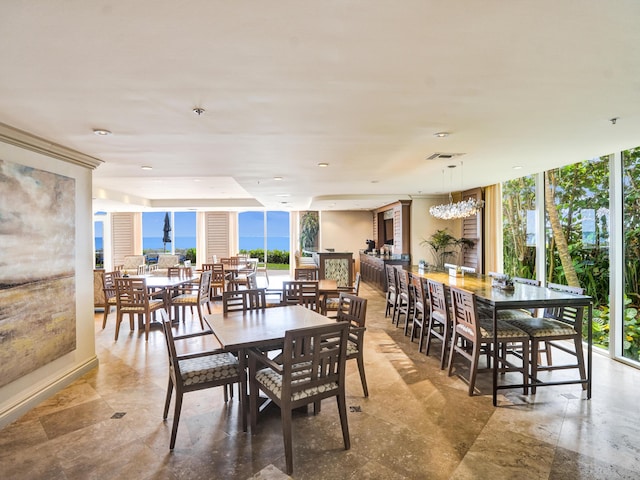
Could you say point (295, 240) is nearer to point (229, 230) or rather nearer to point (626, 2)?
point (229, 230)

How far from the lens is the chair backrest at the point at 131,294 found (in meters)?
5.12

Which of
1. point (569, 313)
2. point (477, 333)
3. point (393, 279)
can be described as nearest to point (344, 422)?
point (477, 333)

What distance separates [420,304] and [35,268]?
439 cm

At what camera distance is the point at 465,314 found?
3.57 meters

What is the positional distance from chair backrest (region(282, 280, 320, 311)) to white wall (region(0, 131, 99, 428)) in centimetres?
228

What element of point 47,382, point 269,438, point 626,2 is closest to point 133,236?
point 47,382

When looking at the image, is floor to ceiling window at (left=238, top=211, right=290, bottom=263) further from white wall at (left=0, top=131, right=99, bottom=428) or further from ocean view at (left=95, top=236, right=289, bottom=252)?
white wall at (left=0, top=131, right=99, bottom=428)

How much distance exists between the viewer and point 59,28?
154 centimetres

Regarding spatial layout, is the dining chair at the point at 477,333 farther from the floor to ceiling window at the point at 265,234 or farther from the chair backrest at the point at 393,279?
the floor to ceiling window at the point at 265,234

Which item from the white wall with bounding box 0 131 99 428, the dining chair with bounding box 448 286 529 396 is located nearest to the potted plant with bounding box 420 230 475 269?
the dining chair with bounding box 448 286 529 396

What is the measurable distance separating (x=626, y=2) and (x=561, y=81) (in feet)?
2.53

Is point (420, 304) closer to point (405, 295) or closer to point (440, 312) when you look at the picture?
point (405, 295)

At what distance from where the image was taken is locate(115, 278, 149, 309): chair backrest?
16.8 feet

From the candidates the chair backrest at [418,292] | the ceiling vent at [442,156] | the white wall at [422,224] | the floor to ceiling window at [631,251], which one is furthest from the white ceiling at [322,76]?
the white wall at [422,224]
